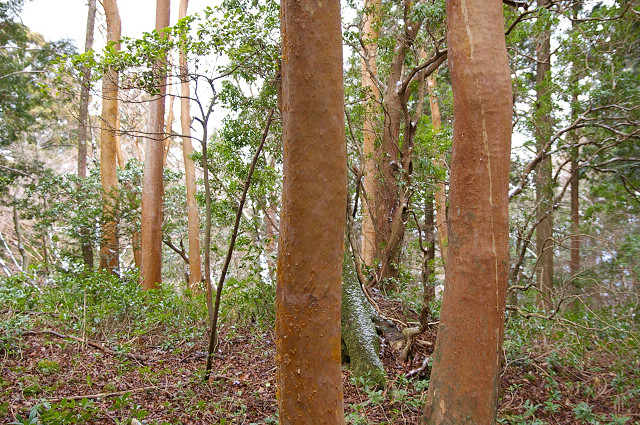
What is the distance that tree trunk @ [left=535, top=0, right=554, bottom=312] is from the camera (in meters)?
7.06

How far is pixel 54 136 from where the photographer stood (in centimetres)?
1956

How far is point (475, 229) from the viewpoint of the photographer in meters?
2.64

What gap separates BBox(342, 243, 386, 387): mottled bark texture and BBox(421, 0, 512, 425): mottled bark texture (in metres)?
1.77

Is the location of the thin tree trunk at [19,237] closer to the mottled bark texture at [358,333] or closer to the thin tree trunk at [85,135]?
the thin tree trunk at [85,135]

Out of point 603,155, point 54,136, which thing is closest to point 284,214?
point 603,155

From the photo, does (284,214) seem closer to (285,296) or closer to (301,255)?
(301,255)

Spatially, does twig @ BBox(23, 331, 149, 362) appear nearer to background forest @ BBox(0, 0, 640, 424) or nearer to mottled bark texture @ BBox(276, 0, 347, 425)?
background forest @ BBox(0, 0, 640, 424)

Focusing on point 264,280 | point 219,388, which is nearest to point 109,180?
point 264,280

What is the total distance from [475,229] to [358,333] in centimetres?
254

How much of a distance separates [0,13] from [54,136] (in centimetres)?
861

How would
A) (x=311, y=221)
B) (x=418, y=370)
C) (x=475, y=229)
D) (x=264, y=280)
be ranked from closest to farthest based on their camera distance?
(x=311, y=221)
(x=475, y=229)
(x=418, y=370)
(x=264, y=280)

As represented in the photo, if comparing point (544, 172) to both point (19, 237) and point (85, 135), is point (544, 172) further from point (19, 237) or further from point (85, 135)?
point (19, 237)

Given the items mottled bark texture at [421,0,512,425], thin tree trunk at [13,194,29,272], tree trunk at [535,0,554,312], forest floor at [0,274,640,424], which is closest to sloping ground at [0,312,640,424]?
forest floor at [0,274,640,424]

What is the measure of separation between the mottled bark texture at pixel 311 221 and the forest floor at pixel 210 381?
1.66m
